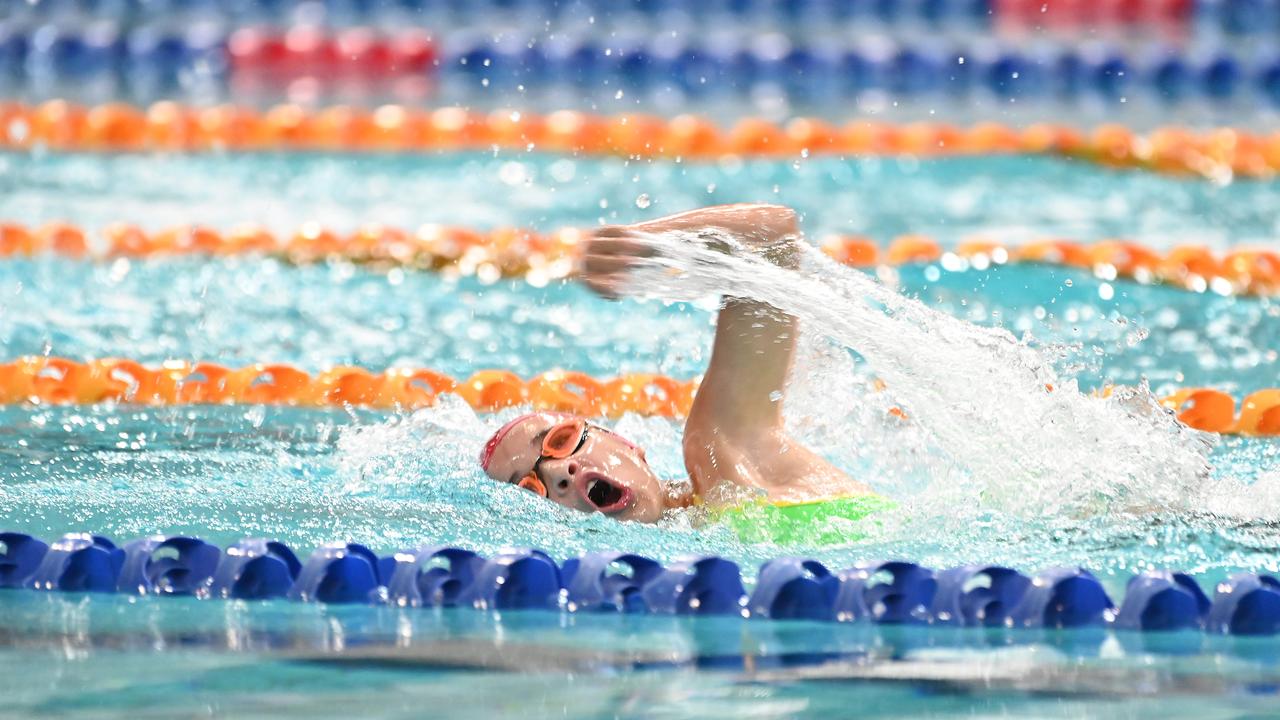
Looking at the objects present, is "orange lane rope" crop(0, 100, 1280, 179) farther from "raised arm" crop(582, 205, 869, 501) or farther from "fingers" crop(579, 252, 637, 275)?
"fingers" crop(579, 252, 637, 275)

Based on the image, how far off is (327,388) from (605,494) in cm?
149

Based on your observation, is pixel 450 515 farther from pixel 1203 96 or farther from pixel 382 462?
pixel 1203 96

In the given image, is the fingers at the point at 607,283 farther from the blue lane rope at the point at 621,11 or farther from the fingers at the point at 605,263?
the blue lane rope at the point at 621,11

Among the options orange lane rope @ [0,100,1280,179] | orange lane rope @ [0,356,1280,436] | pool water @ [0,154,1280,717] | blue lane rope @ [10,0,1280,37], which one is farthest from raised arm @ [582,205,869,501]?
blue lane rope @ [10,0,1280,37]

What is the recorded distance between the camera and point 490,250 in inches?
235

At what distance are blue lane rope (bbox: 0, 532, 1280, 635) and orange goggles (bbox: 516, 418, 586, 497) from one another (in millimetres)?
205

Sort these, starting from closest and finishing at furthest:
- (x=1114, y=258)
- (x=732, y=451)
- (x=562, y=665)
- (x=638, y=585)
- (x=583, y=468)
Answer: (x=562, y=665) < (x=638, y=585) < (x=583, y=468) < (x=732, y=451) < (x=1114, y=258)

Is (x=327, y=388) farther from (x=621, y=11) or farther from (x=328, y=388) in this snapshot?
(x=621, y=11)

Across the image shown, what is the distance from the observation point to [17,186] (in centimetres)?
709

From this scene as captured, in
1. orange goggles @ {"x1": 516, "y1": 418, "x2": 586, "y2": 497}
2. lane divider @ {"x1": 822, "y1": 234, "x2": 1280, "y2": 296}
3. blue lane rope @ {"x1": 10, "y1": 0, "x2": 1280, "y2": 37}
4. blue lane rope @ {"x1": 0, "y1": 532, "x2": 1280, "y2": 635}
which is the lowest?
blue lane rope @ {"x1": 0, "y1": 532, "x2": 1280, "y2": 635}

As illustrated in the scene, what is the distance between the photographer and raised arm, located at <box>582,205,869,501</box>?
122 inches

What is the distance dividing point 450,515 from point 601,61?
5.70m

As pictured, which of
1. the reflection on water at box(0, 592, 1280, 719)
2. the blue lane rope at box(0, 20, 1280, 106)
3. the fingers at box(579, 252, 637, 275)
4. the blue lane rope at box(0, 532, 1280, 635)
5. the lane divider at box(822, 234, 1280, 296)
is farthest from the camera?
the blue lane rope at box(0, 20, 1280, 106)

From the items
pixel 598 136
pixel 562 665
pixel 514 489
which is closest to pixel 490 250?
pixel 598 136
